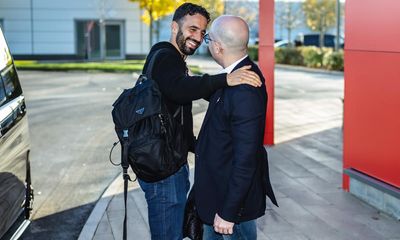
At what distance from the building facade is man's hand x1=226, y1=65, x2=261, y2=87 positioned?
37.9m

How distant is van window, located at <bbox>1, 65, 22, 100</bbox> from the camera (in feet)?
15.8

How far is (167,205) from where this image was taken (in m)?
3.87

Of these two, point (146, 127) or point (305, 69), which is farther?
point (305, 69)

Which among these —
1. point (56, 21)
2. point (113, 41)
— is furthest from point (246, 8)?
point (56, 21)

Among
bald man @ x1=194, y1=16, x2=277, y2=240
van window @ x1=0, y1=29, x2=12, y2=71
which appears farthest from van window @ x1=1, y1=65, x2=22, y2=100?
bald man @ x1=194, y1=16, x2=277, y2=240

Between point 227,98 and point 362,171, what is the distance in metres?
3.89

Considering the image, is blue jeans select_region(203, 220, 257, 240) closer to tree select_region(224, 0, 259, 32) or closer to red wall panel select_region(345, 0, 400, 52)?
red wall panel select_region(345, 0, 400, 52)

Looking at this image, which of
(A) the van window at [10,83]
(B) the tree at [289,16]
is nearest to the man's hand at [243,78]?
(A) the van window at [10,83]

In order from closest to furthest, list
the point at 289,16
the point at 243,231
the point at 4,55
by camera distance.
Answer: the point at 243,231 < the point at 4,55 < the point at 289,16

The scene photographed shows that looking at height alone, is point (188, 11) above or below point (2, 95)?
above

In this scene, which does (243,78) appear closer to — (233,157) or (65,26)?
(233,157)

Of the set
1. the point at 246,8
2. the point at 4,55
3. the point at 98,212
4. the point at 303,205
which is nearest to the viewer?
the point at 4,55

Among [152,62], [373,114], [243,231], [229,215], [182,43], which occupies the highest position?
[182,43]

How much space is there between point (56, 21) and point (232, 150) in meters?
39.6
